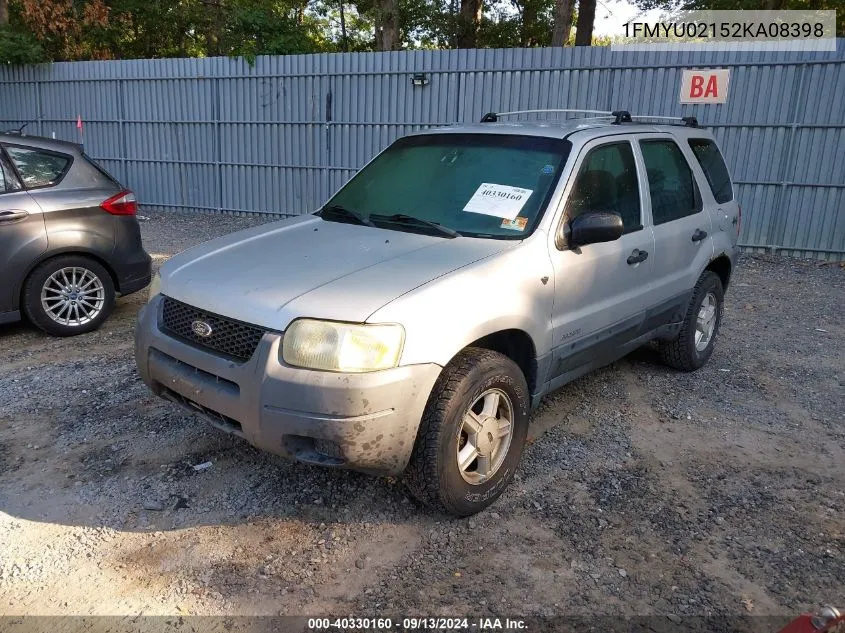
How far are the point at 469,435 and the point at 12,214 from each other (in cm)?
415

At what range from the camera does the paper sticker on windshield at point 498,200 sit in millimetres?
3609

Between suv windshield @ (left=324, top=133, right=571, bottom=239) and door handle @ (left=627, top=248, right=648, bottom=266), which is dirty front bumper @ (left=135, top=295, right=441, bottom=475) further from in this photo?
door handle @ (left=627, top=248, right=648, bottom=266)

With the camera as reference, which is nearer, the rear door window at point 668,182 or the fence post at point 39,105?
the rear door window at point 668,182

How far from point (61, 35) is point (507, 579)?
20744 mm

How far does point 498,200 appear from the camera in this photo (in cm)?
368

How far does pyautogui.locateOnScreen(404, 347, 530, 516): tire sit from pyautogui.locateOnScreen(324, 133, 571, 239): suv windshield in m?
0.77

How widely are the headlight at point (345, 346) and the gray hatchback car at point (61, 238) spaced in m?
3.64

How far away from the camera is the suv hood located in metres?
2.86

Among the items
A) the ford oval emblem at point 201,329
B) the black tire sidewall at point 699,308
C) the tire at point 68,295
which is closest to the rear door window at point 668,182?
the black tire sidewall at point 699,308

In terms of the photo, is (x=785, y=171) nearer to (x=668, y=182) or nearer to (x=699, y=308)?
(x=699, y=308)

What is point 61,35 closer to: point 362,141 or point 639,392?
point 362,141

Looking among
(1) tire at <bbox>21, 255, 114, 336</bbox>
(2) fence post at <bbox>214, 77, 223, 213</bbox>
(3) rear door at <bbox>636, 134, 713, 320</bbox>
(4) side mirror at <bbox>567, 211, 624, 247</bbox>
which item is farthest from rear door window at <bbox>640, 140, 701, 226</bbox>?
(2) fence post at <bbox>214, 77, 223, 213</bbox>

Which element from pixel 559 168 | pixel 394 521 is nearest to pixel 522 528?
pixel 394 521

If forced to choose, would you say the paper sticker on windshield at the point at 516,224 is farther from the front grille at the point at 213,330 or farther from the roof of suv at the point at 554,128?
the front grille at the point at 213,330
